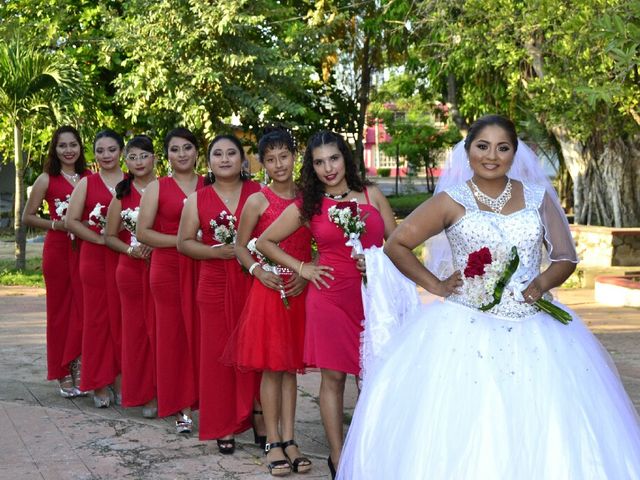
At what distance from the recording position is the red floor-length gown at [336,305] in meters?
6.37

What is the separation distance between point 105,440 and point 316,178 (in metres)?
2.46

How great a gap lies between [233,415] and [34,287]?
1142 centimetres

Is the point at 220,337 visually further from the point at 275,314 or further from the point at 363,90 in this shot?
the point at 363,90

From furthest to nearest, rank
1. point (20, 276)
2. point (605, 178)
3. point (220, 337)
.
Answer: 1. point (605, 178)
2. point (20, 276)
3. point (220, 337)

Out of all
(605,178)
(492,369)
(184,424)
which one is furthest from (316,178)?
(605,178)

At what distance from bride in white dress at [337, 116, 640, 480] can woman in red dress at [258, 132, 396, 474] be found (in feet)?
2.99

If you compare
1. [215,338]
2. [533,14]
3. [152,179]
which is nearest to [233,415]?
[215,338]

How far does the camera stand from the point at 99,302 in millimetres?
8938

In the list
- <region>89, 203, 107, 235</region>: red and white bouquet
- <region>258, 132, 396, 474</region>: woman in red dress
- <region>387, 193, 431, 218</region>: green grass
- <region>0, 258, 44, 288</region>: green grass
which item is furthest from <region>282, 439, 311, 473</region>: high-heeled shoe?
<region>387, 193, 431, 218</region>: green grass

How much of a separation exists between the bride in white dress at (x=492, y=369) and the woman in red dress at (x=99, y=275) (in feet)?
12.6

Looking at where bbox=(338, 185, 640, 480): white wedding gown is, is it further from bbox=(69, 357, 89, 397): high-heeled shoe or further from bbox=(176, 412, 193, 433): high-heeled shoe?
bbox=(69, 357, 89, 397): high-heeled shoe

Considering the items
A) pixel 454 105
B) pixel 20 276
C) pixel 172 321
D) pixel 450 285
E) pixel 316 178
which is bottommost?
pixel 20 276

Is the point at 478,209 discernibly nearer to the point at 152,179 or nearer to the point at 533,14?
the point at 152,179

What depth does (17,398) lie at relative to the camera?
29.5ft
